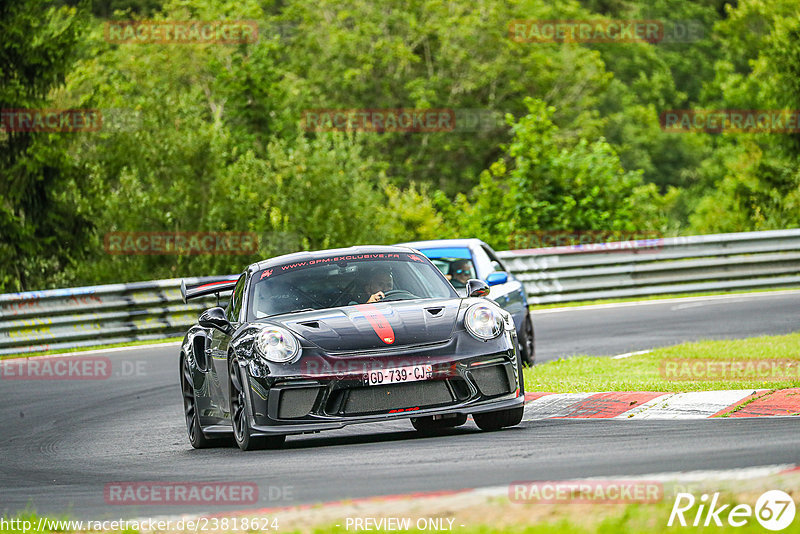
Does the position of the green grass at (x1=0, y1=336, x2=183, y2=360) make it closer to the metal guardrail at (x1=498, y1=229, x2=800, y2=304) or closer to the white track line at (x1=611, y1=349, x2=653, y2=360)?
the metal guardrail at (x1=498, y1=229, x2=800, y2=304)

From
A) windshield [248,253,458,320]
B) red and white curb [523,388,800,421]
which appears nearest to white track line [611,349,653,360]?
red and white curb [523,388,800,421]

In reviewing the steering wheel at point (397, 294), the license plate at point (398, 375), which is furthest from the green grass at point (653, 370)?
the license plate at point (398, 375)

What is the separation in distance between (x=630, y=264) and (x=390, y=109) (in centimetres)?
3134

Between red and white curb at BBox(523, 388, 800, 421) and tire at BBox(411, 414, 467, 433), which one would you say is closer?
red and white curb at BBox(523, 388, 800, 421)

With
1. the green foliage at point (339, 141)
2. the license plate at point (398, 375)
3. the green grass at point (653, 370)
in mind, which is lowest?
the green foliage at point (339, 141)

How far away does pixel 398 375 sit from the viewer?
8.31m

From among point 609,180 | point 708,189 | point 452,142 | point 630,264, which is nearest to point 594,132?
point 452,142

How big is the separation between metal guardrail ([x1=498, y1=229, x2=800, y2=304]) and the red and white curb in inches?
481

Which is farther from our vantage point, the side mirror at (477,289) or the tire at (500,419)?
the side mirror at (477,289)

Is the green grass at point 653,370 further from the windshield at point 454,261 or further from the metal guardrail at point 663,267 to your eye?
the metal guardrail at point 663,267

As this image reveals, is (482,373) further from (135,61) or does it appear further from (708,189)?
(708,189)

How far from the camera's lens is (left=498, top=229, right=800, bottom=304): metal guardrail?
22.7 m

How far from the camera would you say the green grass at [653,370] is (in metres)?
10.5

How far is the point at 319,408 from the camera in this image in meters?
8.33
